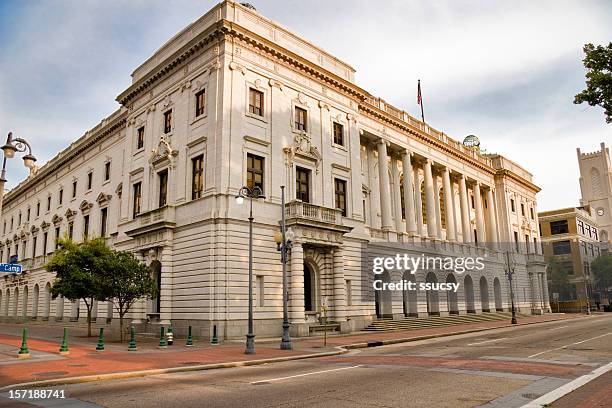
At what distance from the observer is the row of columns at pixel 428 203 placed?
44.2 meters

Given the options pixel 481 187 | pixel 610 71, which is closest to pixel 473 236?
pixel 481 187

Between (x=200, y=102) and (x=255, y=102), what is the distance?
141 inches

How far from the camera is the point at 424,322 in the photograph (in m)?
39.9

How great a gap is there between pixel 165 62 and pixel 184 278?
50.6ft

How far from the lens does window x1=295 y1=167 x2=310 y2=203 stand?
108ft

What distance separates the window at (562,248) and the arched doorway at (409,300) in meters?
61.5

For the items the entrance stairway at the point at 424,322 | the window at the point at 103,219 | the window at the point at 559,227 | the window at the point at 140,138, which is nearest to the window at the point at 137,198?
the window at the point at 140,138

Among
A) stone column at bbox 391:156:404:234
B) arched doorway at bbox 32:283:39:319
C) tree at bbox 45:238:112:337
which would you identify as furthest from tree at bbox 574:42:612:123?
arched doorway at bbox 32:283:39:319

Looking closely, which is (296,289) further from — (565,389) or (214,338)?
(565,389)

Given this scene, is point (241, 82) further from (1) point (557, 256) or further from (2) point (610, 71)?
(1) point (557, 256)

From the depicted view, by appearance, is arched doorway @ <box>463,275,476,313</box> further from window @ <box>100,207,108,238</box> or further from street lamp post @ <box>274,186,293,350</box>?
window @ <box>100,207,108,238</box>

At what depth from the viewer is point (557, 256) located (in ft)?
302

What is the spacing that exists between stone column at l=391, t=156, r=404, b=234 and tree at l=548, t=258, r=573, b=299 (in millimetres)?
53465

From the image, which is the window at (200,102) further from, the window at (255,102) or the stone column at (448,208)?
the stone column at (448,208)
